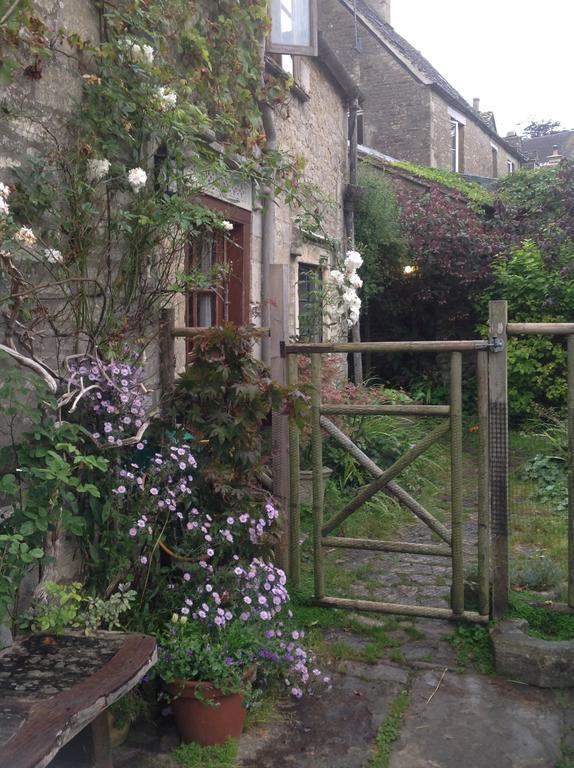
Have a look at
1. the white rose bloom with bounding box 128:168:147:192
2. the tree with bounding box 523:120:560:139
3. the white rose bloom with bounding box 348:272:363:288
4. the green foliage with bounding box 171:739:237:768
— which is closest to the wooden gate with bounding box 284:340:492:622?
the white rose bloom with bounding box 128:168:147:192

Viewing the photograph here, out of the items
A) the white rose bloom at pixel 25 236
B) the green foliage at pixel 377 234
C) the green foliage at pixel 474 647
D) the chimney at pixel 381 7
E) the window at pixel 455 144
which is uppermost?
the chimney at pixel 381 7

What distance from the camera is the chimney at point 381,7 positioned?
2042 centimetres

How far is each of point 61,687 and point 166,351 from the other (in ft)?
7.62

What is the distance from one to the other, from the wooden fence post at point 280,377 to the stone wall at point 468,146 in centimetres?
1494

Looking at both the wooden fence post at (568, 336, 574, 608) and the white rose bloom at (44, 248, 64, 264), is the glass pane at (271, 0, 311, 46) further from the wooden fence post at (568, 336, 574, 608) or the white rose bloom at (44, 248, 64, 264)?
the wooden fence post at (568, 336, 574, 608)

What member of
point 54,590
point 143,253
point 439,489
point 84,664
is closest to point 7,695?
point 84,664

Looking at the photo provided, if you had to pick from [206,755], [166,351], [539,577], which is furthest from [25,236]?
[539,577]

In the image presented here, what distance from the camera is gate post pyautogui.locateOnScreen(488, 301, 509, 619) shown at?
4102 millimetres

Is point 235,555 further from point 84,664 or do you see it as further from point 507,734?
point 507,734

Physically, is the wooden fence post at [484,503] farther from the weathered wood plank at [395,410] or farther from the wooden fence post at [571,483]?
the wooden fence post at [571,483]

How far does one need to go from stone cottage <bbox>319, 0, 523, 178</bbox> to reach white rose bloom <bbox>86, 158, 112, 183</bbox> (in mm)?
15182

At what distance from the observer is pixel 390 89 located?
59.8 ft

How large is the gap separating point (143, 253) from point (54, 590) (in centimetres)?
193

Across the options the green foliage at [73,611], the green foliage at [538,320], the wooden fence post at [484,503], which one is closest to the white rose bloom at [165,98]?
the wooden fence post at [484,503]
